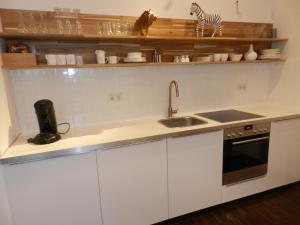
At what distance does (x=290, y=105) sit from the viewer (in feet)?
8.34

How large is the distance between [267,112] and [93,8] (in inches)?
82.9

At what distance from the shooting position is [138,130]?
187 cm

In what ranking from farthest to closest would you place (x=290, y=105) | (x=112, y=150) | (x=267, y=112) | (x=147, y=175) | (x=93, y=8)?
(x=290, y=105) < (x=267, y=112) < (x=93, y=8) < (x=147, y=175) < (x=112, y=150)

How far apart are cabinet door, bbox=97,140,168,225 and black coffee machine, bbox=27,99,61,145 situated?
0.41m

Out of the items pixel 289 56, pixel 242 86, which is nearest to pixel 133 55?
pixel 242 86

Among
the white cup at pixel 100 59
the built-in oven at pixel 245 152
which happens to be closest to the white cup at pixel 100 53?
the white cup at pixel 100 59

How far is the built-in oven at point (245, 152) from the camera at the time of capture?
2.02 meters

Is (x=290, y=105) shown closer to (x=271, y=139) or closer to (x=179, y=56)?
(x=271, y=139)

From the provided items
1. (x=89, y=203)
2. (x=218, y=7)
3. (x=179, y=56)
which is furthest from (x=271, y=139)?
(x=89, y=203)

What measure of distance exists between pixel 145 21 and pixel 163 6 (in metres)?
0.41

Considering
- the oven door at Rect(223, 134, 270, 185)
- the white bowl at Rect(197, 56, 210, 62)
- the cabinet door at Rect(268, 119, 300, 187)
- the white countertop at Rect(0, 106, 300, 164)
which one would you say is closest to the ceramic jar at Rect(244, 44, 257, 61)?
the white bowl at Rect(197, 56, 210, 62)

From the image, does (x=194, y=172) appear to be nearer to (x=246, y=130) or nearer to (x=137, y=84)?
(x=246, y=130)

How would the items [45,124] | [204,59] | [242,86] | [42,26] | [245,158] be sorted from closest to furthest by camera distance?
[45,124] → [42,26] → [245,158] → [204,59] → [242,86]

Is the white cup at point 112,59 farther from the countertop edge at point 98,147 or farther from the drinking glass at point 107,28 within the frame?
the countertop edge at point 98,147
